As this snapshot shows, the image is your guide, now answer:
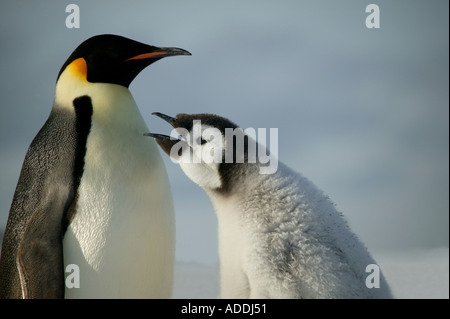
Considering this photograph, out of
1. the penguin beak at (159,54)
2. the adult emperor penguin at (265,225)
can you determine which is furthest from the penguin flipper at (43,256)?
the penguin beak at (159,54)

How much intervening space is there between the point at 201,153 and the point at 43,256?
2.00 feet

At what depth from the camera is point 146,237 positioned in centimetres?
199

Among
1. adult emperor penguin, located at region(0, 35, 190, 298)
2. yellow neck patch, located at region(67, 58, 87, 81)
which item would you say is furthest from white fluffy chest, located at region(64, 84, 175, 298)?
yellow neck patch, located at region(67, 58, 87, 81)

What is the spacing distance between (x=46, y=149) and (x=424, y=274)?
286 cm

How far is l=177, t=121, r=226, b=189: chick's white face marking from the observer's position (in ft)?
5.54

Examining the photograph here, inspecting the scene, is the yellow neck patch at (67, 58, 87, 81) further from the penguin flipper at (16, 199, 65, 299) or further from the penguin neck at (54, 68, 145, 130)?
the penguin flipper at (16, 199, 65, 299)

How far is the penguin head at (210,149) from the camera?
1688 mm

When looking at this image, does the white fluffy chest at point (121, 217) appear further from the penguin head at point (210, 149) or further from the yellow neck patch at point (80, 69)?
the penguin head at point (210, 149)

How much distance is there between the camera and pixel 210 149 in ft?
5.57
